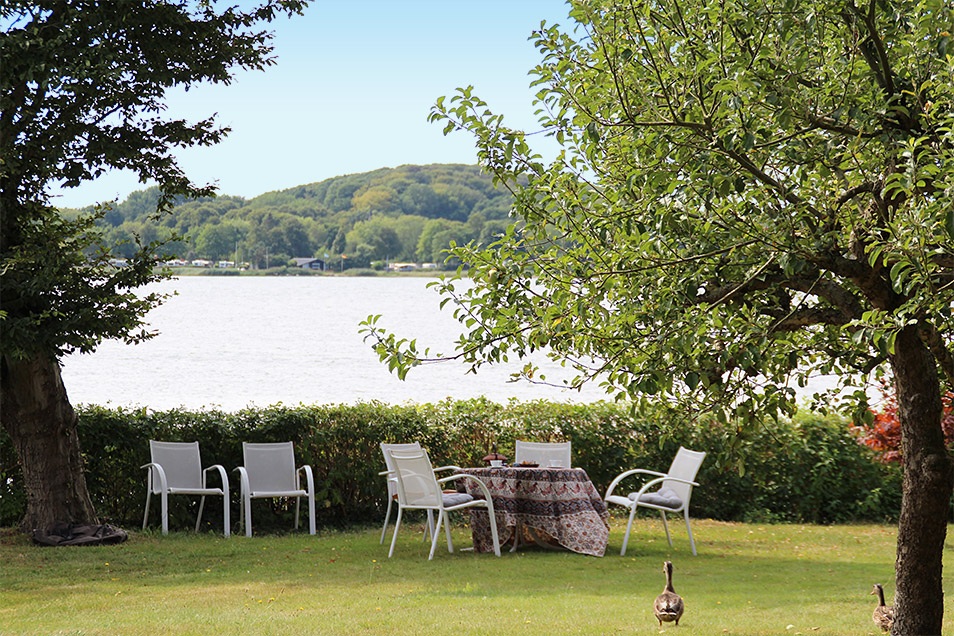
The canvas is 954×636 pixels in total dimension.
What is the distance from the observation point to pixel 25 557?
28.1 feet

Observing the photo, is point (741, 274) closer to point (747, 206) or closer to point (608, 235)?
point (747, 206)

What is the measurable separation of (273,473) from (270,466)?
75mm

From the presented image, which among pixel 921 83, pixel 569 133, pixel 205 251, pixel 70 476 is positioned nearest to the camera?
pixel 921 83

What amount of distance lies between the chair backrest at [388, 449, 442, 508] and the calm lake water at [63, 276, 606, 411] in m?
10.2

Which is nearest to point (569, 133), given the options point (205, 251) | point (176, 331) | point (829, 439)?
point (829, 439)

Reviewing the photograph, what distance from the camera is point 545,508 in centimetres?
917

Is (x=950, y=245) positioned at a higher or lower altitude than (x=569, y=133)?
lower

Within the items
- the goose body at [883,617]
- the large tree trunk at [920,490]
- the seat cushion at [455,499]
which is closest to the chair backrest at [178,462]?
the seat cushion at [455,499]

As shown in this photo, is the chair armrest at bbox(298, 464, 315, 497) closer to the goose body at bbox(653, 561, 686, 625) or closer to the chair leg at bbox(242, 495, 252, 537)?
the chair leg at bbox(242, 495, 252, 537)

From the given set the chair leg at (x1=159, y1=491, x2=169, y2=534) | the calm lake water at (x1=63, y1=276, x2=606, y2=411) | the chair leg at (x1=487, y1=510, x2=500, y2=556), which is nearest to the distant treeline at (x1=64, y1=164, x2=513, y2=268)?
the calm lake water at (x1=63, y1=276, x2=606, y2=411)

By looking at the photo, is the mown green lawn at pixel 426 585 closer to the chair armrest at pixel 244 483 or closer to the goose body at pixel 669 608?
the goose body at pixel 669 608

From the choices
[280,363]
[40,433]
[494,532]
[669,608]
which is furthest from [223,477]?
[280,363]

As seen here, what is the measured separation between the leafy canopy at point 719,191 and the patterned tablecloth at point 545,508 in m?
4.67

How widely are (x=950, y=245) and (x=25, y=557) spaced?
7.76 m
